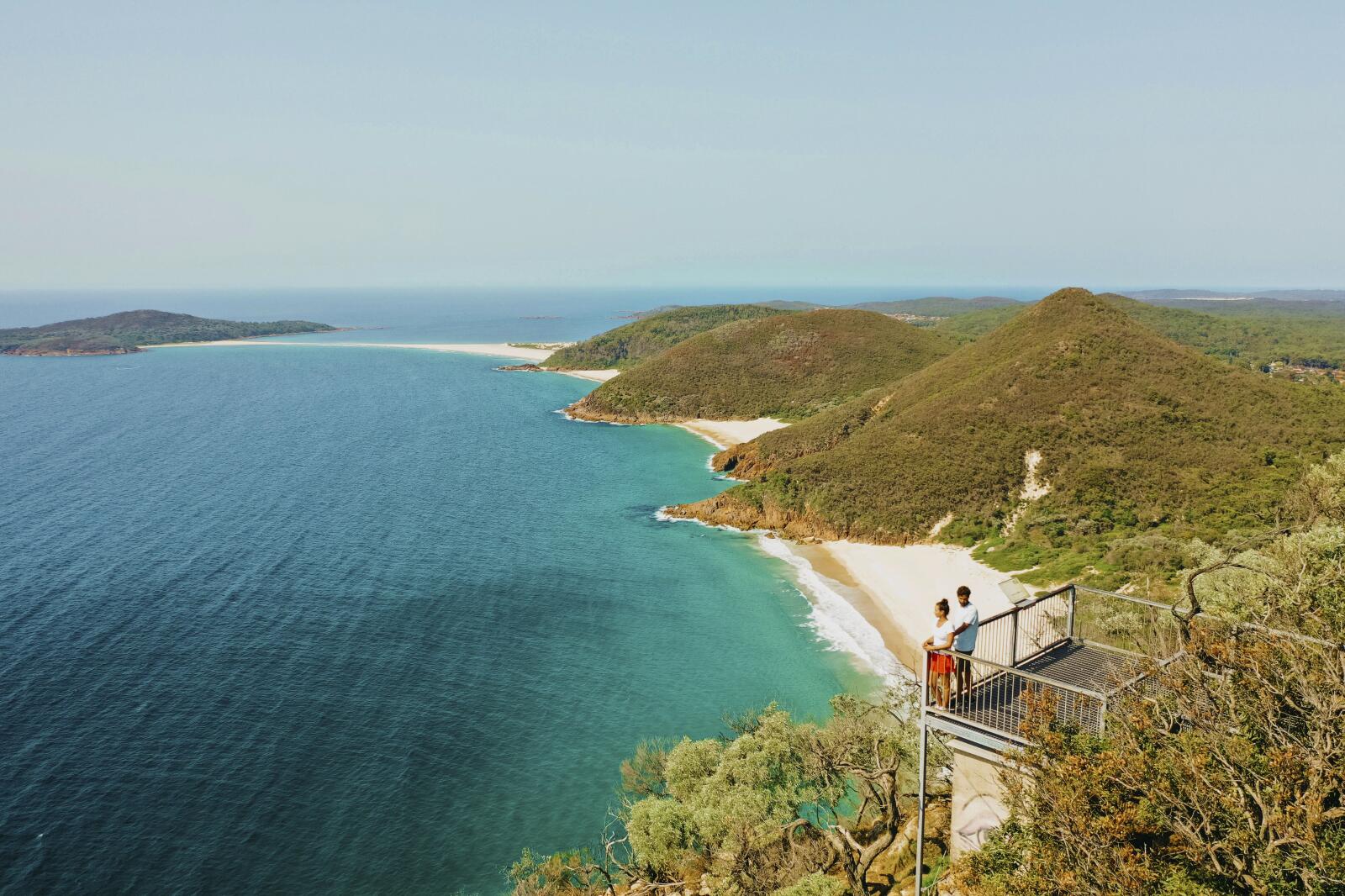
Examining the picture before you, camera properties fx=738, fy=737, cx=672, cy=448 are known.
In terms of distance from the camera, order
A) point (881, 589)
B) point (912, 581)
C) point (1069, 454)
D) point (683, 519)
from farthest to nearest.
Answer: point (683, 519)
point (1069, 454)
point (912, 581)
point (881, 589)

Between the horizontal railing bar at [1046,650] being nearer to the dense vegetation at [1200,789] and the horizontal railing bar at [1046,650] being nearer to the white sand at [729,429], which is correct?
the dense vegetation at [1200,789]

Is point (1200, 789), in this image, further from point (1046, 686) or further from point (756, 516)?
point (756, 516)

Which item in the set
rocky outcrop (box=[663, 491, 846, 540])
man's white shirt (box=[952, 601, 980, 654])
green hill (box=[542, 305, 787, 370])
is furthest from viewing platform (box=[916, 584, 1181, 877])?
green hill (box=[542, 305, 787, 370])

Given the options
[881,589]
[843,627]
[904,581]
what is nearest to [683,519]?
[881,589]

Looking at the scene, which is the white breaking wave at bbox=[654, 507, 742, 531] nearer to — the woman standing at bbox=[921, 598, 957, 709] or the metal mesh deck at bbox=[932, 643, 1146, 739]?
the metal mesh deck at bbox=[932, 643, 1146, 739]

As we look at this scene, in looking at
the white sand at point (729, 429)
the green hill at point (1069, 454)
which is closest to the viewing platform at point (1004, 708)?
the green hill at point (1069, 454)
